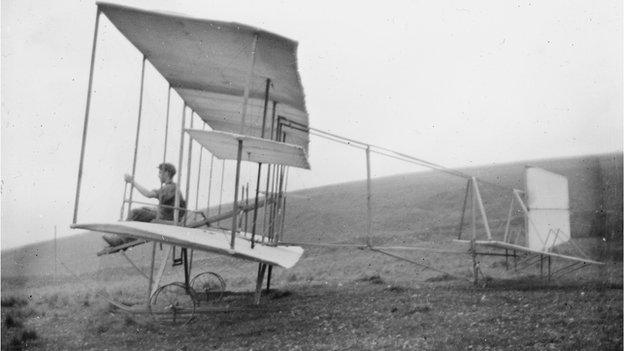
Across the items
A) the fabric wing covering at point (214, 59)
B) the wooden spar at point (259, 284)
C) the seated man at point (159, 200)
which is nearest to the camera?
the fabric wing covering at point (214, 59)

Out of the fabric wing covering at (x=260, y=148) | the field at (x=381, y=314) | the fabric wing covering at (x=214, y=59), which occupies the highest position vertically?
the fabric wing covering at (x=214, y=59)

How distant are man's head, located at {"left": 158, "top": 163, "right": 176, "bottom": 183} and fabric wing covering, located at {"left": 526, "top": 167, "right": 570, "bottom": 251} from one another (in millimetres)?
5733

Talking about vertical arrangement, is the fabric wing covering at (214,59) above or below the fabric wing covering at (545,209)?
above

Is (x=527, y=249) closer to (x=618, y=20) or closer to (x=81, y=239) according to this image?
(x=618, y=20)

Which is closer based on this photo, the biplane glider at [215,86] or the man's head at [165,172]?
the biplane glider at [215,86]

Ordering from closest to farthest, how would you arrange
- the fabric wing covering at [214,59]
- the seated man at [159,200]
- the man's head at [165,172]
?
the fabric wing covering at [214,59], the seated man at [159,200], the man's head at [165,172]

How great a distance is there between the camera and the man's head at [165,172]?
779 cm

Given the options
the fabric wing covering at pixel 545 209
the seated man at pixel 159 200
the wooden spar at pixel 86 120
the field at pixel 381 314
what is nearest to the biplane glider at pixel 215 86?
the wooden spar at pixel 86 120

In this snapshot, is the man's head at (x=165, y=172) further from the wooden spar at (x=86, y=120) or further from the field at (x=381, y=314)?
the field at (x=381, y=314)

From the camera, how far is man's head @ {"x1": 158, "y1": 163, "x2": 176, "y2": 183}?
7793 mm

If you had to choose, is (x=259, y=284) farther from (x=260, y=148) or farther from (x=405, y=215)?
(x=405, y=215)

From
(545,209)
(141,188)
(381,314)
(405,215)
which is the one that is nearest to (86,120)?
(141,188)

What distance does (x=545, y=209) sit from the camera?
26.5 feet

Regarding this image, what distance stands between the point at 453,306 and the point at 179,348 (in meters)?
3.43
